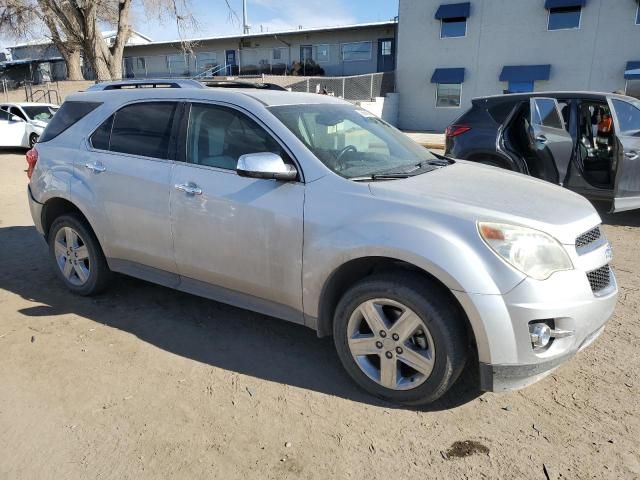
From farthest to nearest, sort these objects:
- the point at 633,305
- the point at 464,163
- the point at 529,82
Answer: the point at 529,82 → the point at 633,305 → the point at 464,163

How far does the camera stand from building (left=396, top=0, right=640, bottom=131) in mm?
21141

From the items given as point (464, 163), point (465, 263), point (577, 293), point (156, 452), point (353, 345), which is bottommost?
point (156, 452)

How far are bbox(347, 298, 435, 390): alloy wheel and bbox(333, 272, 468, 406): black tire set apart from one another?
0.03m

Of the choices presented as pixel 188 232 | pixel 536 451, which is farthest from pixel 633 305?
pixel 188 232

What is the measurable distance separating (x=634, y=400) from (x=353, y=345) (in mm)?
1651

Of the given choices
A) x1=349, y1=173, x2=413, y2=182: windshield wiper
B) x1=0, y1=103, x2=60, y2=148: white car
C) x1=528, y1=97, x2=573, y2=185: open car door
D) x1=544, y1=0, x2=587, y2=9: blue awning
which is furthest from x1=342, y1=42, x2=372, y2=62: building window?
x1=349, y1=173, x2=413, y2=182: windshield wiper

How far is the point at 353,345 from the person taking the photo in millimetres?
3062

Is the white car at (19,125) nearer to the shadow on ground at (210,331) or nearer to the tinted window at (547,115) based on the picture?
the shadow on ground at (210,331)

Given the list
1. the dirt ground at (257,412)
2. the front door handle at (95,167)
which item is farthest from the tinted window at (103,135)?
the dirt ground at (257,412)

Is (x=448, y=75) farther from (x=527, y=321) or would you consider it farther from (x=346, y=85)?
(x=527, y=321)

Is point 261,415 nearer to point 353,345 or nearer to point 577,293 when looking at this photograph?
point 353,345

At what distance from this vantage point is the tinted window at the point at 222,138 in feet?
11.3

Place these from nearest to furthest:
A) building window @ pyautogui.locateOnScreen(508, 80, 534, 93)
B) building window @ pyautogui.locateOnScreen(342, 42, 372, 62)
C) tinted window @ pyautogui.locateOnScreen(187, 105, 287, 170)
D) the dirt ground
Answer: the dirt ground → tinted window @ pyautogui.locateOnScreen(187, 105, 287, 170) → building window @ pyautogui.locateOnScreen(508, 80, 534, 93) → building window @ pyautogui.locateOnScreen(342, 42, 372, 62)

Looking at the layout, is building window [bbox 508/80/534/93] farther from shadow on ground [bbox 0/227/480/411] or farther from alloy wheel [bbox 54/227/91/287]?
alloy wheel [bbox 54/227/91/287]
